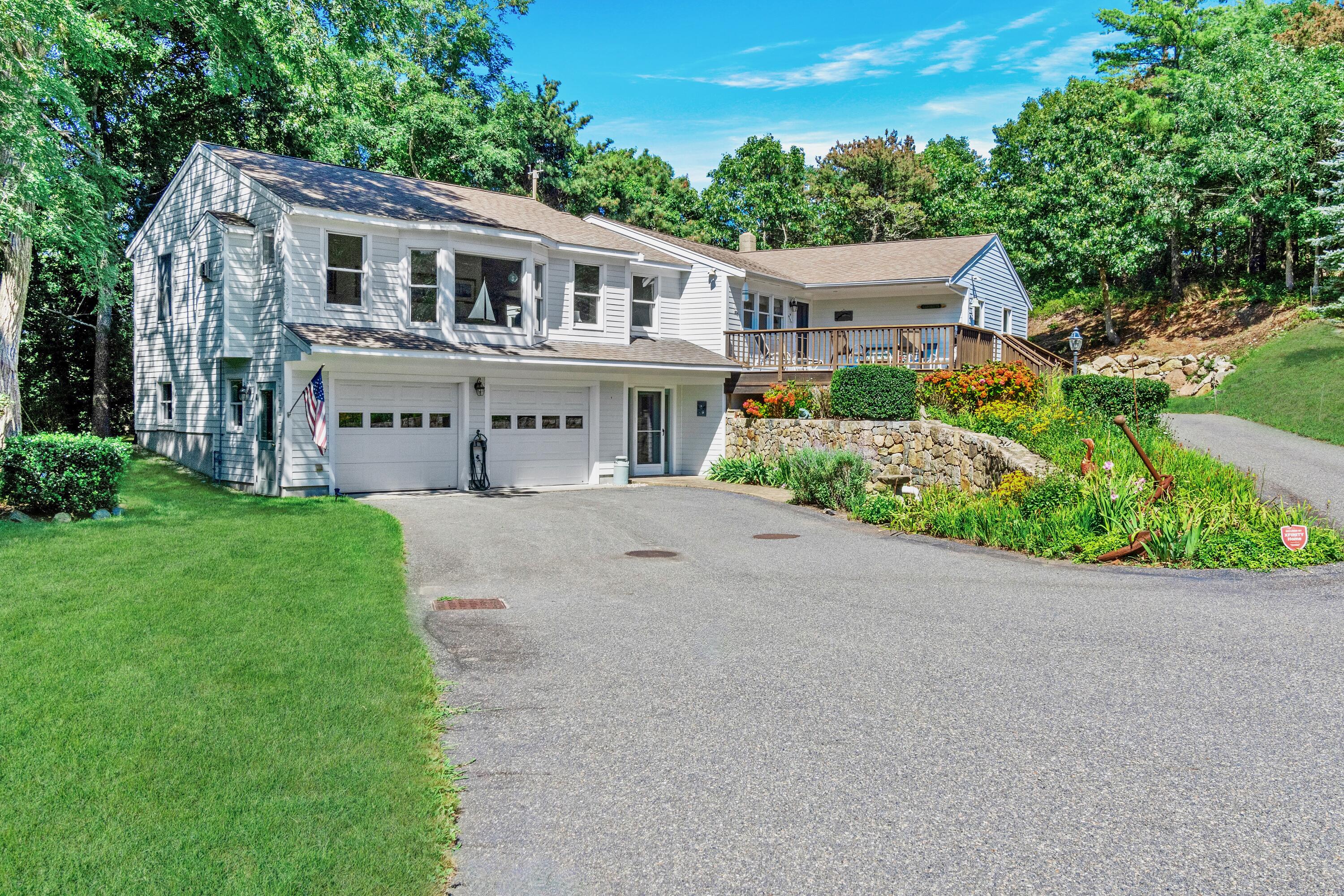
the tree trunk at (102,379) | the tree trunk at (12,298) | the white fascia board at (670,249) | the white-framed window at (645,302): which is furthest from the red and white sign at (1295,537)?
the tree trunk at (102,379)

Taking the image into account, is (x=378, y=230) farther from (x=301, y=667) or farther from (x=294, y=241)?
(x=301, y=667)

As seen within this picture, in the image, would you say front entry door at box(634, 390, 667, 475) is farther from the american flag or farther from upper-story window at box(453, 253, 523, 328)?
the american flag

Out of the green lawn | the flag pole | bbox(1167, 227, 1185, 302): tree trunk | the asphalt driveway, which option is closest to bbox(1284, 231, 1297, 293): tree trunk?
bbox(1167, 227, 1185, 302): tree trunk

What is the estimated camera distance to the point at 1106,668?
6.66 meters

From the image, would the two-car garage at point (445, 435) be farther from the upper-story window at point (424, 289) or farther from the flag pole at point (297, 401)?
the upper-story window at point (424, 289)

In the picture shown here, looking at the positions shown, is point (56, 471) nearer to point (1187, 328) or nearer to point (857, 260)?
point (857, 260)

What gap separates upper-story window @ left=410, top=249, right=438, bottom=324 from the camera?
18.8m

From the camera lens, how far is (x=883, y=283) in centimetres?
2645

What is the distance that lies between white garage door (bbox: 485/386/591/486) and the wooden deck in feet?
15.0

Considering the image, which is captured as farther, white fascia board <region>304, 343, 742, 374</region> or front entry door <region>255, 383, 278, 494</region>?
front entry door <region>255, 383, 278, 494</region>

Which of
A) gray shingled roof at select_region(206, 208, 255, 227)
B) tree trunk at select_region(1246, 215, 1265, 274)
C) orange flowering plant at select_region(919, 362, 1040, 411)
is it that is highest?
tree trunk at select_region(1246, 215, 1265, 274)

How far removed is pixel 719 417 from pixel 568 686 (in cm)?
1733

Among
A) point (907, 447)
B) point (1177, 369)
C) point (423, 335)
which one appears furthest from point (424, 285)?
point (1177, 369)

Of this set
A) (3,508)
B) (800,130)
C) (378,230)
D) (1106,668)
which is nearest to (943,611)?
(1106,668)
